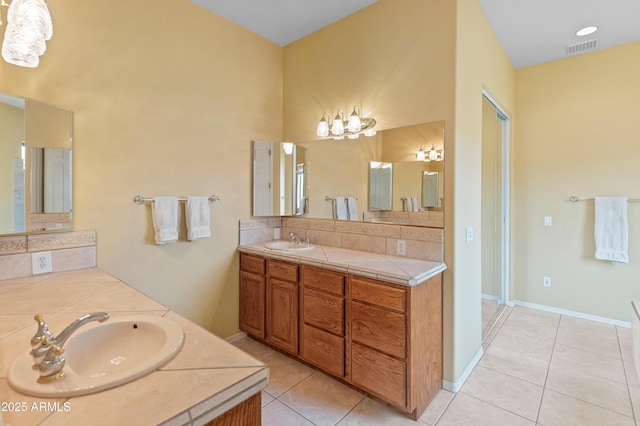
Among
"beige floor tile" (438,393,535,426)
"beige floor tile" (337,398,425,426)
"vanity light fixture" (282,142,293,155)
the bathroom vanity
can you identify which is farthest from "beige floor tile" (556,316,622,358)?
"vanity light fixture" (282,142,293,155)

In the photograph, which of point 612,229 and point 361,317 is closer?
point 361,317

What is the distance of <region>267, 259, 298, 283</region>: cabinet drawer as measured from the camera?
92.5 inches

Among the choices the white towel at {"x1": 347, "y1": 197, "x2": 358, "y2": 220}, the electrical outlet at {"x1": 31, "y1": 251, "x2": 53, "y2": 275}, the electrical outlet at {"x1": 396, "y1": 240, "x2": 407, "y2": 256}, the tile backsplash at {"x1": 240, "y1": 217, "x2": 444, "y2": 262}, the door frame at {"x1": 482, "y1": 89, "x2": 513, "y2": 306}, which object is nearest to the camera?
the electrical outlet at {"x1": 31, "y1": 251, "x2": 53, "y2": 275}

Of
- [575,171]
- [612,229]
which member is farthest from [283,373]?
[575,171]

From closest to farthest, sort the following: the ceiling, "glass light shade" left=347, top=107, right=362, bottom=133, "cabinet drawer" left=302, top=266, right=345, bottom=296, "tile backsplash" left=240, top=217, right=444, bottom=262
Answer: "cabinet drawer" left=302, top=266, right=345, bottom=296 < "tile backsplash" left=240, top=217, right=444, bottom=262 < the ceiling < "glass light shade" left=347, top=107, right=362, bottom=133

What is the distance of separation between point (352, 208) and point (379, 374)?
4.36 feet

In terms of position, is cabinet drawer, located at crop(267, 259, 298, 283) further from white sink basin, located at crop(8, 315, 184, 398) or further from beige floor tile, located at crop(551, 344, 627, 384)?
beige floor tile, located at crop(551, 344, 627, 384)

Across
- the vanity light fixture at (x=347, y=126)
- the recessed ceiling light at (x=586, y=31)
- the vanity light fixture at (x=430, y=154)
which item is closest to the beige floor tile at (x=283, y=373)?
the vanity light fixture at (x=430, y=154)

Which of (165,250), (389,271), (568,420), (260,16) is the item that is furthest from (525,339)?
(260,16)

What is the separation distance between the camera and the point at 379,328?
1872 mm

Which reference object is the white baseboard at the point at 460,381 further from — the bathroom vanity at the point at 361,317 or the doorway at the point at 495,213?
the doorway at the point at 495,213

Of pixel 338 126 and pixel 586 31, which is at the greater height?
pixel 586 31

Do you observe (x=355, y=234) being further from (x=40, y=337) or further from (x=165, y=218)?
(x=40, y=337)

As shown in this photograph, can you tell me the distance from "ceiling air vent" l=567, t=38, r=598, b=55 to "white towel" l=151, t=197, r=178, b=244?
4.12 m
